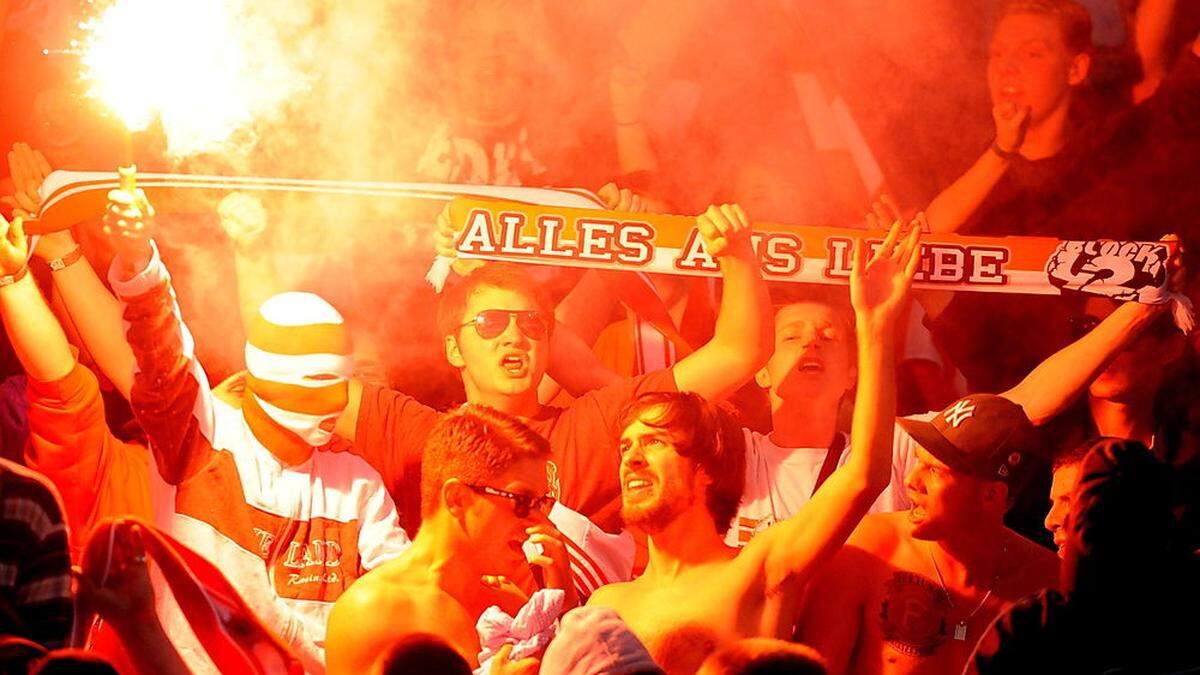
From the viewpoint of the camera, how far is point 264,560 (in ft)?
14.6

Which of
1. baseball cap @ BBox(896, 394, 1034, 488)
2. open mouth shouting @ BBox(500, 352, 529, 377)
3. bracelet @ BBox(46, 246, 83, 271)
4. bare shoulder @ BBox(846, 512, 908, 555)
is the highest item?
bracelet @ BBox(46, 246, 83, 271)

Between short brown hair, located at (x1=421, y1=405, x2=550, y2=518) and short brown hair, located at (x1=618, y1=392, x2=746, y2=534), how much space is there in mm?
329

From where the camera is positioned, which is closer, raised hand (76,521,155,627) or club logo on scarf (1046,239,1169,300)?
raised hand (76,521,155,627)

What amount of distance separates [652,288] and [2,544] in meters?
2.07

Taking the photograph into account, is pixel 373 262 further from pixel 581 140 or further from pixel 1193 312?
pixel 1193 312

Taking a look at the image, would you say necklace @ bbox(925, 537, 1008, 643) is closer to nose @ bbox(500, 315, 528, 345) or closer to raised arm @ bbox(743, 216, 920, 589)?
raised arm @ bbox(743, 216, 920, 589)

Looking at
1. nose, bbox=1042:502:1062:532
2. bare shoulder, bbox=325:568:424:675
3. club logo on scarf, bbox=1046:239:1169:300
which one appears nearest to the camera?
bare shoulder, bbox=325:568:424:675

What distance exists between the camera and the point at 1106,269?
5125mm

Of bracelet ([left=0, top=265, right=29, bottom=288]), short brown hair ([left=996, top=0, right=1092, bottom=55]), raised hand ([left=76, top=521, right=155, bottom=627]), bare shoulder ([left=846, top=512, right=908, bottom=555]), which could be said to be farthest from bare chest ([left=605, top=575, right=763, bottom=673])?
short brown hair ([left=996, top=0, right=1092, bottom=55])

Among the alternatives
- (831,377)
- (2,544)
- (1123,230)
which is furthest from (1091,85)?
(2,544)

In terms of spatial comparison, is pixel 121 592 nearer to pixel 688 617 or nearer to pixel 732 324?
pixel 688 617

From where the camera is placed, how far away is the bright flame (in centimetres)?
448

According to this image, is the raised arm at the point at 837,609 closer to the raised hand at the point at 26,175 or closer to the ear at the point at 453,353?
the ear at the point at 453,353

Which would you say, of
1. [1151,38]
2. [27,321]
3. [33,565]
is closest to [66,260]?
[27,321]
